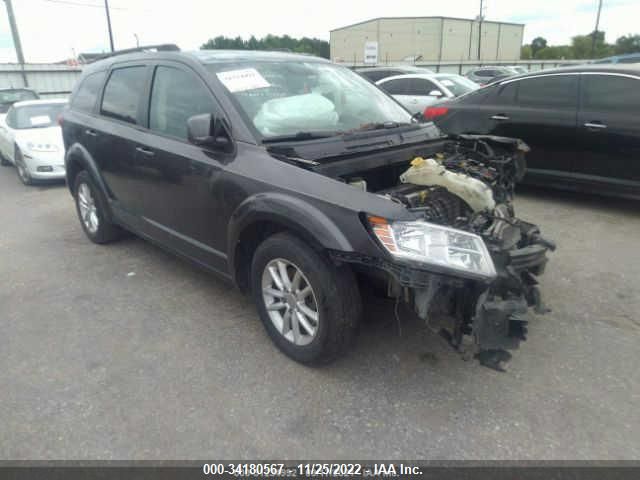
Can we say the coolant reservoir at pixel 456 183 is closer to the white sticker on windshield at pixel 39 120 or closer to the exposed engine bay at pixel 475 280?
the exposed engine bay at pixel 475 280

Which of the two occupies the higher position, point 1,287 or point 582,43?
point 582,43

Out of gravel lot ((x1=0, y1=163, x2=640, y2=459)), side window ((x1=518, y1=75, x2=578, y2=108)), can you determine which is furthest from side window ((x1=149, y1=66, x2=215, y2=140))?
side window ((x1=518, y1=75, x2=578, y2=108))

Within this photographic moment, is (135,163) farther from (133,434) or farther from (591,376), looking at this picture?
(591,376)

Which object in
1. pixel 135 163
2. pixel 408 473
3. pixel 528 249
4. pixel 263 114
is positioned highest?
pixel 263 114

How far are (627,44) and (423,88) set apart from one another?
66.3 meters

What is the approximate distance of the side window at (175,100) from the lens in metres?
3.31

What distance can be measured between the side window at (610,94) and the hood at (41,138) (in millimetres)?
7900

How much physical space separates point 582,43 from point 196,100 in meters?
87.2

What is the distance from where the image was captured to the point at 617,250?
4.43 m

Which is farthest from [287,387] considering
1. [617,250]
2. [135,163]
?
[617,250]

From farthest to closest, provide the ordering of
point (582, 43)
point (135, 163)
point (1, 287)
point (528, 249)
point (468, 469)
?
1. point (582, 43)
2. point (1, 287)
3. point (135, 163)
4. point (528, 249)
5. point (468, 469)

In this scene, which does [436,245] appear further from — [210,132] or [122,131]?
[122,131]

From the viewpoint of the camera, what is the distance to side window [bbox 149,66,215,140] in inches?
130

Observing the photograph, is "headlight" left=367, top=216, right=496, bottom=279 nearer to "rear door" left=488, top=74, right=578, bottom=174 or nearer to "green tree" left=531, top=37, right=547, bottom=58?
"rear door" left=488, top=74, right=578, bottom=174
